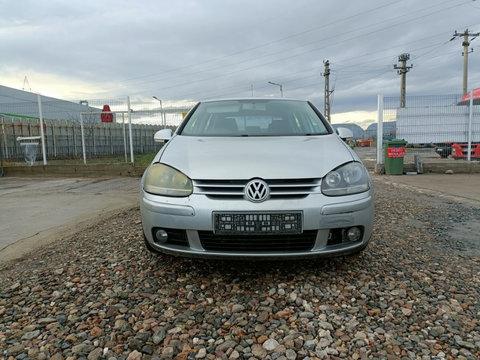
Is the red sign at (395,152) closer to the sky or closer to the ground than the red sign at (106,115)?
closer to the ground

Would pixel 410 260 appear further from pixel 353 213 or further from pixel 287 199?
pixel 287 199

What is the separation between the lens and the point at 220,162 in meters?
2.39

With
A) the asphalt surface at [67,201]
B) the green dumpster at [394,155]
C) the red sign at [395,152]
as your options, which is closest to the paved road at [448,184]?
the asphalt surface at [67,201]

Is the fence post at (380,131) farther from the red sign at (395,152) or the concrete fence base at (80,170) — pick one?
the concrete fence base at (80,170)

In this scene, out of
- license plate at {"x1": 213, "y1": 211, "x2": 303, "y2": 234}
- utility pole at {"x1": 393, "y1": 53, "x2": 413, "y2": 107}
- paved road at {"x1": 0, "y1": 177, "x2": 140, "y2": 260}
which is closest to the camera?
license plate at {"x1": 213, "y1": 211, "x2": 303, "y2": 234}

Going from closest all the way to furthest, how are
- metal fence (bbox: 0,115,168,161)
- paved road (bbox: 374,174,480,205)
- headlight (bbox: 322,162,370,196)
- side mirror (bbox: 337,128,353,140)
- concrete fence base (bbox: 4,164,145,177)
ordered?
headlight (bbox: 322,162,370,196) → side mirror (bbox: 337,128,353,140) → paved road (bbox: 374,174,480,205) → concrete fence base (bbox: 4,164,145,177) → metal fence (bbox: 0,115,168,161)

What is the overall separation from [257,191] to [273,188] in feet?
0.37

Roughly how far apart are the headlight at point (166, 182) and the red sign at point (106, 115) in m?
8.56

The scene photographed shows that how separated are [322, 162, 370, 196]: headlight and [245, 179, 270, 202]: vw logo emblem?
387 mm

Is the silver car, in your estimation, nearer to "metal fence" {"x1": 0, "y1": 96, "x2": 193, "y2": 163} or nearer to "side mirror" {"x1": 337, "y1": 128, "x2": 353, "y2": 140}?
"side mirror" {"x1": 337, "y1": 128, "x2": 353, "y2": 140}

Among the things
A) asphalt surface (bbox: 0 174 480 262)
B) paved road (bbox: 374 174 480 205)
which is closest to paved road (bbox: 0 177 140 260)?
asphalt surface (bbox: 0 174 480 262)

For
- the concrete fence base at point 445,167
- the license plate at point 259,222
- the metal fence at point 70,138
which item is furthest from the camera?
the metal fence at point 70,138

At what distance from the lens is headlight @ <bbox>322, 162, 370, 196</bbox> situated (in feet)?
7.42

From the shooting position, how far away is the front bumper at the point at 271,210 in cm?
214
